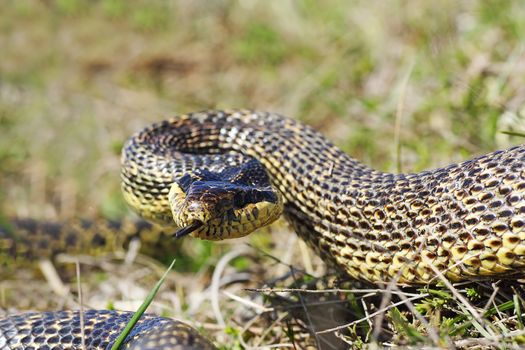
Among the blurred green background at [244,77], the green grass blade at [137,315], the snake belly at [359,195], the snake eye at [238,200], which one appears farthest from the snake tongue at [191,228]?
the blurred green background at [244,77]

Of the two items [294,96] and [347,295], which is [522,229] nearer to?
[347,295]

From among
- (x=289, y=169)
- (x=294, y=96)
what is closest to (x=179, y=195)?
(x=289, y=169)

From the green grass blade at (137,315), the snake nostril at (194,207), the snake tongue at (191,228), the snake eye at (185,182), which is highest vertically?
the snake nostril at (194,207)

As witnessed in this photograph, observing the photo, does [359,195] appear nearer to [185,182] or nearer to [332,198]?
[332,198]

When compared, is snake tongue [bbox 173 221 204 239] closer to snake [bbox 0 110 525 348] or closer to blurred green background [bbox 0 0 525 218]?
snake [bbox 0 110 525 348]

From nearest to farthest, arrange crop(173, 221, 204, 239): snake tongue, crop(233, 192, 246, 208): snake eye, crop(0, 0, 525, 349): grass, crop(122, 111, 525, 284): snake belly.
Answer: crop(122, 111, 525, 284): snake belly, crop(173, 221, 204, 239): snake tongue, crop(233, 192, 246, 208): snake eye, crop(0, 0, 525, 349): grass

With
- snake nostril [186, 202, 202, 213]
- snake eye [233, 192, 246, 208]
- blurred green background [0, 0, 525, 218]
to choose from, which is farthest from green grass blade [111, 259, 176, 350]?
blurred green background [0, 0, 525, 218]

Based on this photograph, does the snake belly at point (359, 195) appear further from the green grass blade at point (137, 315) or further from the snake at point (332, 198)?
the green grass blade at point (137, 315)

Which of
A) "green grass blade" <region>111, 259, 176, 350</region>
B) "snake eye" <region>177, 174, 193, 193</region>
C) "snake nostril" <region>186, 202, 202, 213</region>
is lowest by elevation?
"green grass blade" <region>111, 259, 176, 350</region>
